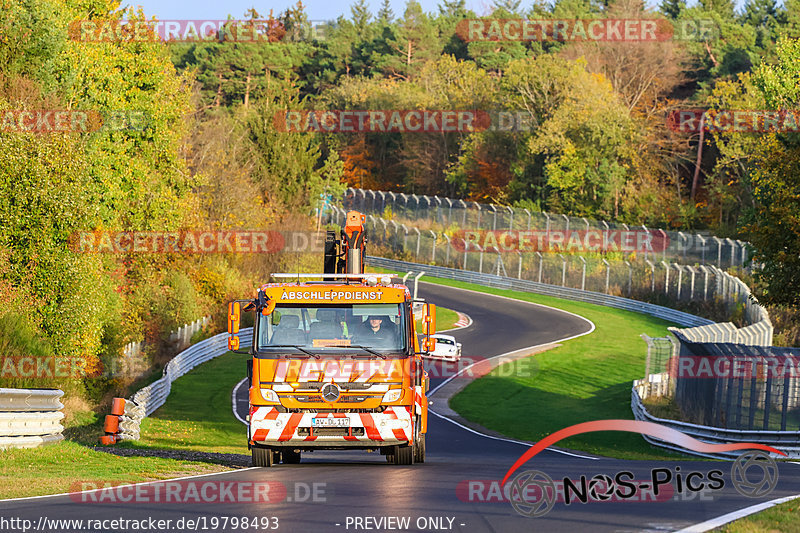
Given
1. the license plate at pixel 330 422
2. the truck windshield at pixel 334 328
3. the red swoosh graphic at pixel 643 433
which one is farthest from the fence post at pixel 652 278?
the license plate at pixel 330 422

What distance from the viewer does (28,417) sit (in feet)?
62.1

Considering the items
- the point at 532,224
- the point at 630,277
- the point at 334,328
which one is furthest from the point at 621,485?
the point at 532,224

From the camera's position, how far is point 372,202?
297 feet

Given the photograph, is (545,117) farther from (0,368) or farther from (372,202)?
(0,368)

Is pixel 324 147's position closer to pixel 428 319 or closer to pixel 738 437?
pixel 738 437

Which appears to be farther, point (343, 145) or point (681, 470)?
point (343, 145)

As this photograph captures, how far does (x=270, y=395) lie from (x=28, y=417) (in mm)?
6137

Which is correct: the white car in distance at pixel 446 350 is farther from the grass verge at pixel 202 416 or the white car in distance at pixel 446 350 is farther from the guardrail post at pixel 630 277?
the guardrail post at pixel 630 277

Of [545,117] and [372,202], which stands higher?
[545,117]

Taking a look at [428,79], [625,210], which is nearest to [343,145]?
[428,79]

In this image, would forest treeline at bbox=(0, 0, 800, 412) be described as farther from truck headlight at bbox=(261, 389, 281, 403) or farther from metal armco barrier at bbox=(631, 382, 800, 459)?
truck headlight at bbox=(261, 389, 281, 403)

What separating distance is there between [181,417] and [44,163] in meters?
10.0

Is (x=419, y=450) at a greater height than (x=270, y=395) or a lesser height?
lesser

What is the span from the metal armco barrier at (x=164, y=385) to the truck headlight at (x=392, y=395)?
30.0 feet
